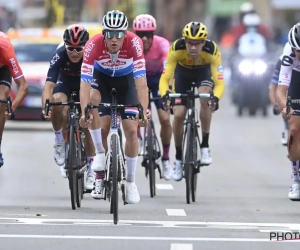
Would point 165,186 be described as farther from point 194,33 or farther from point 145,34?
point 194,33

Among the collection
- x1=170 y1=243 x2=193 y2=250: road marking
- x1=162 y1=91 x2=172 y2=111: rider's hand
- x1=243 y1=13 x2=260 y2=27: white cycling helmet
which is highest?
x1=162 y1=91 x2=172 y2=111: rider's hand

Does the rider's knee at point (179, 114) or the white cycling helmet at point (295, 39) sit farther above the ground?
the white cycling helmet at point (295, 39)

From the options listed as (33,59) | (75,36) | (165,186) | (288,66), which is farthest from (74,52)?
(33,59)

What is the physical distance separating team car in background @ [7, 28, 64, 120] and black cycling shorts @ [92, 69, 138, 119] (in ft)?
39.4

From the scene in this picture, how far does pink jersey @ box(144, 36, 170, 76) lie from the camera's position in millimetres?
16438

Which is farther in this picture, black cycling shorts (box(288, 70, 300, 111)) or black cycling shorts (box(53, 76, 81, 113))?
black cycling shorts (box(53, 76, 81, 113))

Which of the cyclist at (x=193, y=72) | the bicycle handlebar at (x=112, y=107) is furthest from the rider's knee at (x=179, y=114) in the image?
the bicycle handlebar at (x=112, y=107)

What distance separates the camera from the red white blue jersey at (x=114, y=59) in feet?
41.5

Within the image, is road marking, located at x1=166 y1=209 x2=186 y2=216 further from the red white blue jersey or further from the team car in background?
the team car in background

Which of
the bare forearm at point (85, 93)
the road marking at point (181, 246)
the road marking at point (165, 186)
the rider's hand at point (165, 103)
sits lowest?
the road marking at point (165, 186)

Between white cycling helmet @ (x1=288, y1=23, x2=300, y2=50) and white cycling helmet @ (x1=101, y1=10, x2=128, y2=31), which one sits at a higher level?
white cycling helmet @ (x1=101, y1=10, x2=128, y2=31)

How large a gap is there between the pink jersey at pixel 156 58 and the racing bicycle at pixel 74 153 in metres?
2.29

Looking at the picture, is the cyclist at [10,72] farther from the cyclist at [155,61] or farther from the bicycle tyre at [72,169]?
the cyclist at [155,61]

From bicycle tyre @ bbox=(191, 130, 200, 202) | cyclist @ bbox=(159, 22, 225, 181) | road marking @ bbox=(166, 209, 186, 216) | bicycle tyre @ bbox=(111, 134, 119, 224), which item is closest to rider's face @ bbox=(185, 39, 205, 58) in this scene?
cyclist @ bbox=(159, 22, 225, 181)
